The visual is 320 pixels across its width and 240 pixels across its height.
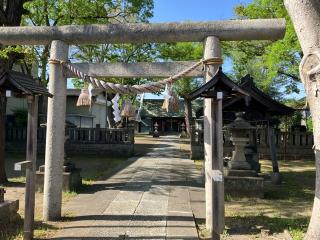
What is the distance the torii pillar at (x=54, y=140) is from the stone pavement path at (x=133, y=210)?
0.48 metres

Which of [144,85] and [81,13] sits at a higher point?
[81,13]

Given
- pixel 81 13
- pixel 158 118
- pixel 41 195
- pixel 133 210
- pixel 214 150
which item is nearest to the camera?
pixel 214 150

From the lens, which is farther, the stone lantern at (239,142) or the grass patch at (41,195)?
the stone lantern at (239,142)

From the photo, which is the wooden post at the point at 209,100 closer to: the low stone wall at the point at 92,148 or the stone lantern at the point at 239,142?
the stone lantern at the point at 239,142

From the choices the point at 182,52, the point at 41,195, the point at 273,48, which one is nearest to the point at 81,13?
the point at 41,195

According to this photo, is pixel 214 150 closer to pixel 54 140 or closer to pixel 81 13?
pixel 54 140

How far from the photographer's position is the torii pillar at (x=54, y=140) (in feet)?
23.1

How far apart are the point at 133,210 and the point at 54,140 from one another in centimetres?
220

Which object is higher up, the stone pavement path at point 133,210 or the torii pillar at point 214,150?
the torii pillar at point 214,150

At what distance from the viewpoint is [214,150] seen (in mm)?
5711

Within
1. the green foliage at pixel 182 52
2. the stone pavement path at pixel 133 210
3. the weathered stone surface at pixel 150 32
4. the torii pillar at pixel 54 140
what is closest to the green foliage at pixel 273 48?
the green foliage at pixel 182 52

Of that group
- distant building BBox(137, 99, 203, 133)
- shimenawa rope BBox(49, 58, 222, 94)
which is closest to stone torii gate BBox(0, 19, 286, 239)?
shimenawa rope BBox(49, 58, 222, 94)

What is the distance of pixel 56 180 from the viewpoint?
7.06 m

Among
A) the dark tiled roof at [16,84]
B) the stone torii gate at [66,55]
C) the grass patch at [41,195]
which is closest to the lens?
the dark tiled roof at [16,84]
